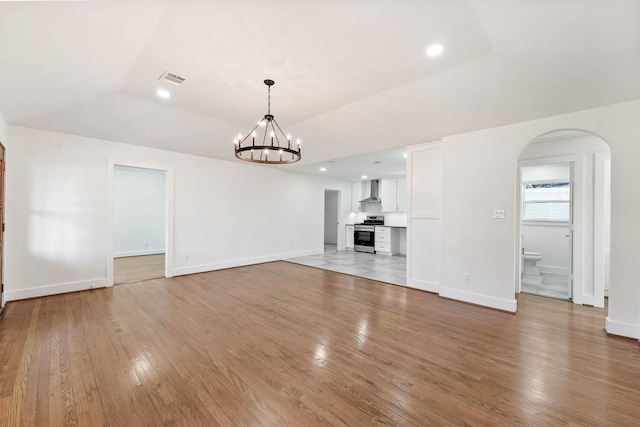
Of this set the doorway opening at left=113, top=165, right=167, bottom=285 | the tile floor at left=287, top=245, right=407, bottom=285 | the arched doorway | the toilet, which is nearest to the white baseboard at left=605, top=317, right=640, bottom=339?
the arched doorway

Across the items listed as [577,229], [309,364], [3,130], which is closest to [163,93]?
[3,130]

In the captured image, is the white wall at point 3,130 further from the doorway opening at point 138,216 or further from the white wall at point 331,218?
the white wall at point 331,218

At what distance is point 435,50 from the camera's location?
2.54 metres

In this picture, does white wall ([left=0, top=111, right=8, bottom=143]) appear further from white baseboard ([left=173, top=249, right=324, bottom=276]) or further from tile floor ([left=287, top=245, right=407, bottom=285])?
tile floor ([left=287, top=245, right=407, bottom=285])

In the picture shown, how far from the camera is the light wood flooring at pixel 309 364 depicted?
5.60ft

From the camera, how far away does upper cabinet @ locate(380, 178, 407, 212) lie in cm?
845

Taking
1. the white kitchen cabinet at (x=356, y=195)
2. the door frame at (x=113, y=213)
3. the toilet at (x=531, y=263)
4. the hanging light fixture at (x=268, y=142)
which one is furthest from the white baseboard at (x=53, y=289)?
the toilet at (x=531, y=263)

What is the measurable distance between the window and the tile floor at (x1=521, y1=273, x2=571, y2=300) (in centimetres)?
135

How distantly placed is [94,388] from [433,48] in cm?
407

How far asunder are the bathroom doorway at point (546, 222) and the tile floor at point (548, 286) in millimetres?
22

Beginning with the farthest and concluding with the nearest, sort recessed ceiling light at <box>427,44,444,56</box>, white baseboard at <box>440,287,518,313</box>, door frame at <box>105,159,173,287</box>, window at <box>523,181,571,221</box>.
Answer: window at <box>523,181,571,221</box>
door frame at <box>105,159,173,287</box>
white baseboard at <box>440,287,518,313</box>
recessed ceiling light at <box>427,44,444,56</box>

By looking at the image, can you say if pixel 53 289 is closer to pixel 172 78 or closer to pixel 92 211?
pixel 92 211

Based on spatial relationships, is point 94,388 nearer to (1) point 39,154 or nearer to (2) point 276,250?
(1) point 39,154

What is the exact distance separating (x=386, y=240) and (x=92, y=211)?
23.9 feet
